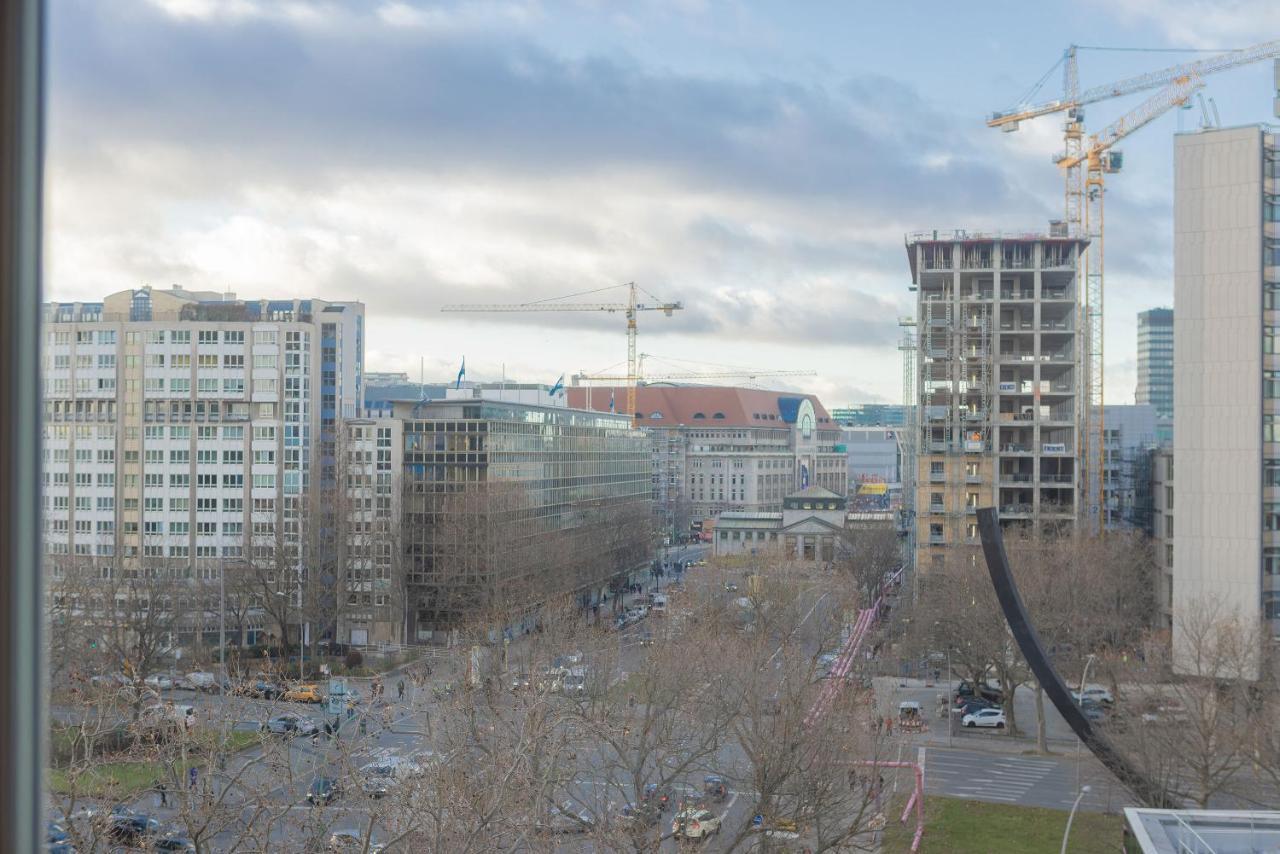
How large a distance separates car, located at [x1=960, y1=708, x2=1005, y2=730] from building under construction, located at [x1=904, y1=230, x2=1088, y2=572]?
12234mm

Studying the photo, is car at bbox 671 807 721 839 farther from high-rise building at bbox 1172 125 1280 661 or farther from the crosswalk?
high-rise building at bbox 1172 125 1280 661

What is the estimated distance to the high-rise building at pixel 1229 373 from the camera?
29844 millimetres

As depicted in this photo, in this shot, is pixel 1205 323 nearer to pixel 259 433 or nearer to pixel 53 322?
pixel 259 433

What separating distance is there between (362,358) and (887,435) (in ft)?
341

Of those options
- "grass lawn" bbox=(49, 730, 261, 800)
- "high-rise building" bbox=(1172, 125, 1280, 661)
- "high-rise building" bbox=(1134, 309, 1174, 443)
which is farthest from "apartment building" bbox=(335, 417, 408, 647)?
"high-rise building" bbox=(1134, 309, 1174, 443)

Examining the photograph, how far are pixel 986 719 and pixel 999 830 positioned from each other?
29.2ft

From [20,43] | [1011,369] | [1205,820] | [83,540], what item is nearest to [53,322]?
[83,540]

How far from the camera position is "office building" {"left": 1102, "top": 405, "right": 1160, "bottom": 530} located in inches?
1722

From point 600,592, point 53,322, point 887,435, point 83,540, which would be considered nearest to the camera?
point 83,540

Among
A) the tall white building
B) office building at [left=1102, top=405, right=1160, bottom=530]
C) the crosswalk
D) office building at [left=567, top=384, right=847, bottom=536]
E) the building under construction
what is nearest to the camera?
the crosswalk

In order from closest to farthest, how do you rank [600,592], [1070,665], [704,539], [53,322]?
[1070,665] → [53,322] → [600,592] → [704,539]

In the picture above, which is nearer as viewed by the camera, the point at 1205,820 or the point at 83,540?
the point at 1205,820

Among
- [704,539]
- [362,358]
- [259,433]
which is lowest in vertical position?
[704,539]

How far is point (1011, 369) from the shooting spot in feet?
140
